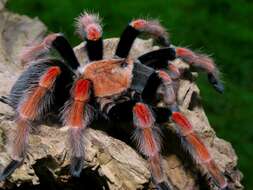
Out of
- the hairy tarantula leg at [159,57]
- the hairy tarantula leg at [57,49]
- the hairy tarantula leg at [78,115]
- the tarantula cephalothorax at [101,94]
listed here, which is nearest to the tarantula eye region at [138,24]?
A: the tarantula cephalothorax at [101,94]

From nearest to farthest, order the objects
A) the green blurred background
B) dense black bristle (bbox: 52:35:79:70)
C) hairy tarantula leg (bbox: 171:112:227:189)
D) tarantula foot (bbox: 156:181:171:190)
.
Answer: tarantula foot (bbox: 156:181:171:190), hairy tarantula leg (bbox: 171:112:227:189), dense black bristle (bbox: 52:35:79:70), the green blurred background

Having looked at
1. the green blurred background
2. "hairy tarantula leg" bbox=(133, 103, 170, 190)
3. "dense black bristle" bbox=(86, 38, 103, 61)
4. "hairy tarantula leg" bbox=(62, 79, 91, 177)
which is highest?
"dense black bristle" bbox=(86, 38, 103, 61)

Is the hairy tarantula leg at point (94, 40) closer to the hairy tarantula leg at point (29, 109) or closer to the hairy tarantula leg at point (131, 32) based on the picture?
the hairy tarantula leg at point (131, 32)

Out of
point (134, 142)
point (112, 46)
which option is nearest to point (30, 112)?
point (134, 142)

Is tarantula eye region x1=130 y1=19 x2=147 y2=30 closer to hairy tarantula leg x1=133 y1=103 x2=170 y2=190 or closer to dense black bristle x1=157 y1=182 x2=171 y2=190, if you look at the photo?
hairy tarantula leg x1=133 y1=103 x2=170 y2=190

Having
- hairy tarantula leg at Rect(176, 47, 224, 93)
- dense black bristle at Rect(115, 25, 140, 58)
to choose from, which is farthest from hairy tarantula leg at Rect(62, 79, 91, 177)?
hairy tarantula leg at Rect(176, 47, 224, 93)

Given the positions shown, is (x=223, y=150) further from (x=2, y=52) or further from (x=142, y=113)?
(x=2, y=52)

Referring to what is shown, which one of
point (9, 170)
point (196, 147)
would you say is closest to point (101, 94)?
point (196, 147)
